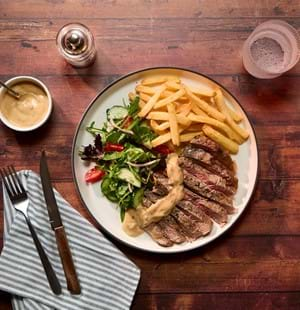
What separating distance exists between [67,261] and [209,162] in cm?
84

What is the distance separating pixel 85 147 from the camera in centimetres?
271

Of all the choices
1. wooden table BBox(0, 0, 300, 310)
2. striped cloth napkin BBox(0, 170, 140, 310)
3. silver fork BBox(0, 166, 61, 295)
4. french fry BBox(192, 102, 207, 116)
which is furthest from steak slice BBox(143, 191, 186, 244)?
silver fork BBox(0, 166, 61, 295)

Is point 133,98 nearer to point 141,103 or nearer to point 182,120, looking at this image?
point 141,103

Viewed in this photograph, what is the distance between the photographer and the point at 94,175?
2715 mm

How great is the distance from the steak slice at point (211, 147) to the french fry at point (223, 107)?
0.55ft

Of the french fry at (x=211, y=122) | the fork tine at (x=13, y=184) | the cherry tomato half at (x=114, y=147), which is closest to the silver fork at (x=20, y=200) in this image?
the fork tine at (x=13, y=184)

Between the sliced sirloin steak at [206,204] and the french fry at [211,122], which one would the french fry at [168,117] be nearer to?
the french fry at [211,122]

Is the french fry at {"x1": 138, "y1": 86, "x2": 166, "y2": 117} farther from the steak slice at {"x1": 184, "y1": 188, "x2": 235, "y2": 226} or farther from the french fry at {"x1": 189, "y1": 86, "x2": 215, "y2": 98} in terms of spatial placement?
the steak slice at {"x1": 184, "y1": 188, "x2": 235, "y2": 226}

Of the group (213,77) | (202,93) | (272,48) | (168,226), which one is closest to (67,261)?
(168,226)

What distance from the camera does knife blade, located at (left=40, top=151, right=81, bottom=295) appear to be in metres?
2.62

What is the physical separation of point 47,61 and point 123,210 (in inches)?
34.0

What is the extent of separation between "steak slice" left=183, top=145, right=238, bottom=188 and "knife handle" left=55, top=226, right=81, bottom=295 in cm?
72

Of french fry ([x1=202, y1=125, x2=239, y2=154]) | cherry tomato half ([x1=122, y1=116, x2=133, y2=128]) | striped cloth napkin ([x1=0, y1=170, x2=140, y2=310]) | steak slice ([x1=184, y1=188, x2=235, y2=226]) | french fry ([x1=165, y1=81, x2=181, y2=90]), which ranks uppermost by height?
french fry ([x1=165, y1=81, x2=181, y2=90])

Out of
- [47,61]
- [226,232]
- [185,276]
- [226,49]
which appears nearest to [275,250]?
[226,232]
